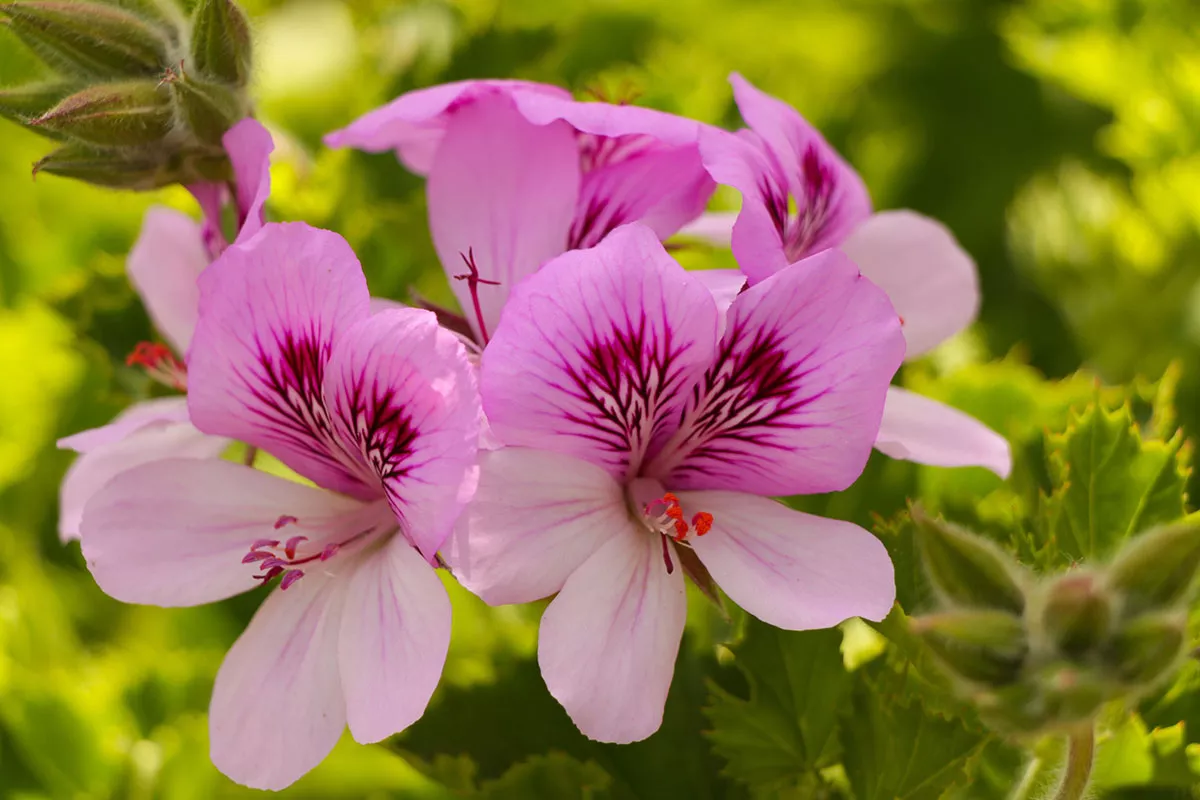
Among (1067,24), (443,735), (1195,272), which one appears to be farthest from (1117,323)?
(443,735)

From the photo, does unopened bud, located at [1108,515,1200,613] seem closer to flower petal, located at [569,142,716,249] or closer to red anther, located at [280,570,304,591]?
flower petal, located at [569,142,716,249]

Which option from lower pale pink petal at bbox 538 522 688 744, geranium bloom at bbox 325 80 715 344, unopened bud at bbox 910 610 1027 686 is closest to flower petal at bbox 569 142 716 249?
geranium bloom at bbox 325 80 715 344

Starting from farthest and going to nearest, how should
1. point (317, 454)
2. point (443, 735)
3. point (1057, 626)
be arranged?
point (443, 735) < point (317, 454) < point (1057, 626)

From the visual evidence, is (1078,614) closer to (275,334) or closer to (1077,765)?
(1077,765)

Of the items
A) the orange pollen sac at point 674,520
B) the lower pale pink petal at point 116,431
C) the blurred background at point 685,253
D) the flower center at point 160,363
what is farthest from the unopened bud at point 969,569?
the flower center at point 160,363

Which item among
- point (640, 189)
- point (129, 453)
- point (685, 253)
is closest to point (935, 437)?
point (640, 189)

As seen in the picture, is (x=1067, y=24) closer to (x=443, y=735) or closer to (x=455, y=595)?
(x=455, y=595)
